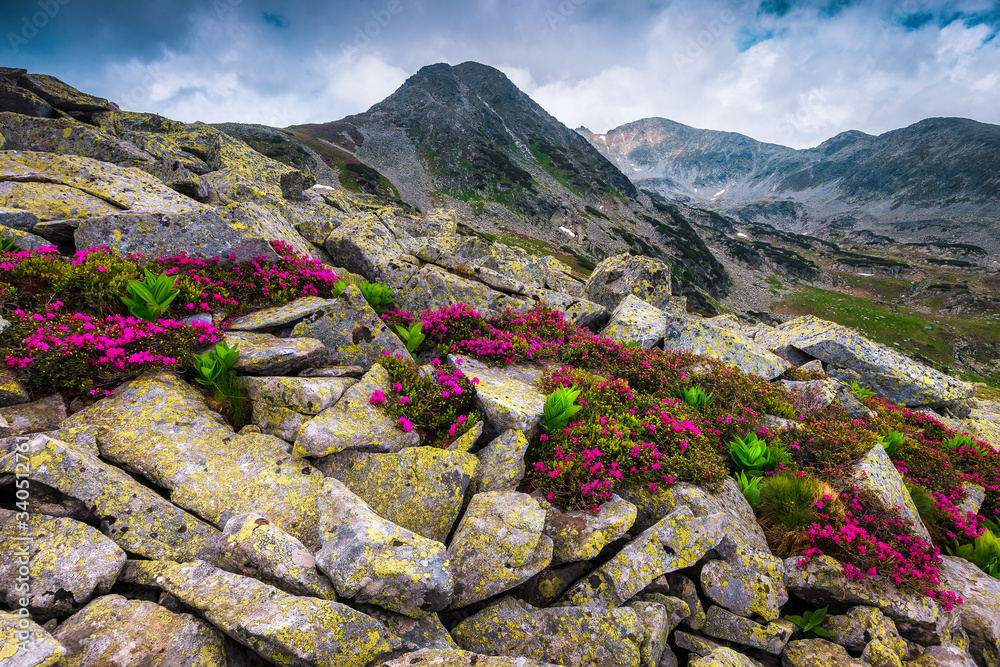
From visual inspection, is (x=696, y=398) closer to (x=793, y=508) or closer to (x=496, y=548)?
(x=793, y=508)

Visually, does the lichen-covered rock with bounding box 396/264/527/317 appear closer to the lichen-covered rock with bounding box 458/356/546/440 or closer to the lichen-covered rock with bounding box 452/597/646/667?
the lichen-covered rock with bounding box 458/356/546/440

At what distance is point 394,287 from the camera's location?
1170 centimetres

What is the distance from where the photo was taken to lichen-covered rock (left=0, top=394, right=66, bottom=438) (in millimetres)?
4806

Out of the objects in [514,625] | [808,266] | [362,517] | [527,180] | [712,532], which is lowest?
[514,625]

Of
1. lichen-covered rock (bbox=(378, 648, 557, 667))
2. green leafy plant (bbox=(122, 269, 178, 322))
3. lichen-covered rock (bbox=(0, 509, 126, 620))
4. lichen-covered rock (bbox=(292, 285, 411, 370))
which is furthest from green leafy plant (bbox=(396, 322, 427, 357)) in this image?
Answer: lichen-covered rock (bbox=(378, 648, 557, 667))

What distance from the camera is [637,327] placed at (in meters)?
12.9

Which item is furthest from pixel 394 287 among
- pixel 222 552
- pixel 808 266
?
pixel 808 266

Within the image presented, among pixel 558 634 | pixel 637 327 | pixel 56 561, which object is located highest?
pixel 637 327

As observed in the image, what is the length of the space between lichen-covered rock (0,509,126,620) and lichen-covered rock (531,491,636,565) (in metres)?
4.84

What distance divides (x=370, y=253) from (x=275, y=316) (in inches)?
194

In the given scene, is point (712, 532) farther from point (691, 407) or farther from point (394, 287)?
point (394, 287)

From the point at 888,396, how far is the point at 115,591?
65.8 feet

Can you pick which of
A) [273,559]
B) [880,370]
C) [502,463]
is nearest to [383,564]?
[273,559]

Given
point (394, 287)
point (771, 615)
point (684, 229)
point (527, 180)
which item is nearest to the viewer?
point (771, 615)
